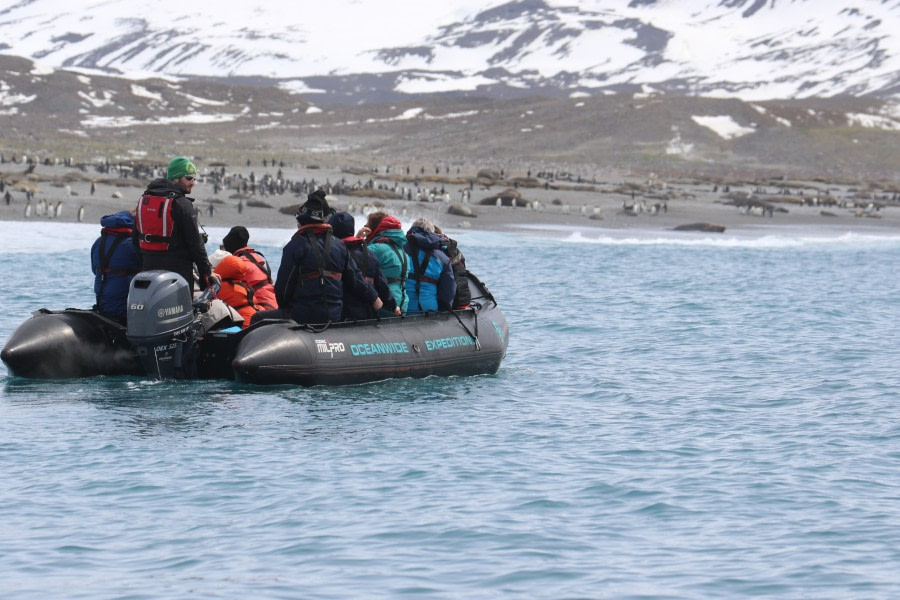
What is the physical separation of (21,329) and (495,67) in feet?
594

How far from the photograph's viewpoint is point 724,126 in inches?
3583

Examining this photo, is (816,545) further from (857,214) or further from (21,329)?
(857,214)

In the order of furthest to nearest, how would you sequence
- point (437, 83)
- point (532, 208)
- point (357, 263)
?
point (437, 83), point (532, 208), point (357, 263)

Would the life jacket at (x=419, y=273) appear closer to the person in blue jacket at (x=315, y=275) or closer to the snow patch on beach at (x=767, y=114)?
the person in blue jacket at (x=315, y=275)

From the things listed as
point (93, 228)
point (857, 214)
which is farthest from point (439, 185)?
point (93, 228)

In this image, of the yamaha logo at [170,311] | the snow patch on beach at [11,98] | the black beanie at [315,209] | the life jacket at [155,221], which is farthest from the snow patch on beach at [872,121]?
the yamaha logo at [170,311]

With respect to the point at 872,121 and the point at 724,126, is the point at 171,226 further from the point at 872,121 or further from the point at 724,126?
the point at 872,121

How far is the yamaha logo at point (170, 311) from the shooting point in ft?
37.4

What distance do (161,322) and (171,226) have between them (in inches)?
35.1

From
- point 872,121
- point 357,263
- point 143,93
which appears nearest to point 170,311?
point 357,263

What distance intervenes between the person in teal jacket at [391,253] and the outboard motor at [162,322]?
6.22 ft

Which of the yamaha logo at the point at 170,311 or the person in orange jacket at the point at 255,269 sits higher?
the person in orange jacket at the point at 255,269

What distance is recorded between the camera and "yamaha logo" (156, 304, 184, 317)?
11406 mm

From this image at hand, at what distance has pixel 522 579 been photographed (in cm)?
730
